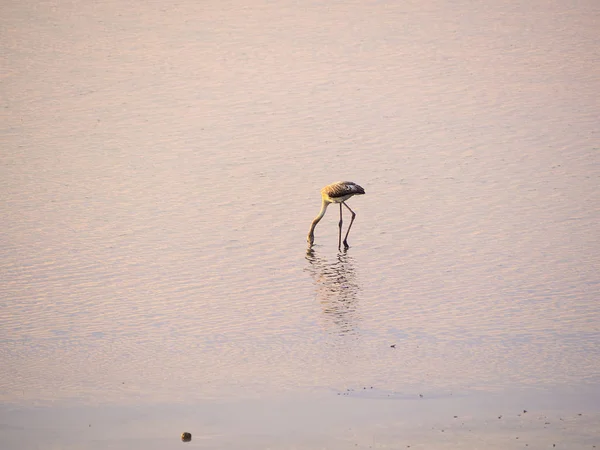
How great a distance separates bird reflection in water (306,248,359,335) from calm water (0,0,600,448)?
0.16 ft

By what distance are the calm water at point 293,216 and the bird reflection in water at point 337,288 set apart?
48mm

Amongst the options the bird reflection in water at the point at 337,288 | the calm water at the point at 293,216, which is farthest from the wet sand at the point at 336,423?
the bird reflection in water at the point at 337,288

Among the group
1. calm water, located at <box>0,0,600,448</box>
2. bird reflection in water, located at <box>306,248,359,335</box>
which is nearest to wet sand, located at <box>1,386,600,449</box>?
calm water, located at <box>0,0,600,448</box>

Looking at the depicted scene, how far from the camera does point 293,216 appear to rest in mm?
18734

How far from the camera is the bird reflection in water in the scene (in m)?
13.0

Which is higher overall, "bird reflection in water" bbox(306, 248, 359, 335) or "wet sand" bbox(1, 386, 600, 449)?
"bird reflection in water" bbox(306, 248, 359, 335)

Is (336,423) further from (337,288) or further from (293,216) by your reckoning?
(293,216)

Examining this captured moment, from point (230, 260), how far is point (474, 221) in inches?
178

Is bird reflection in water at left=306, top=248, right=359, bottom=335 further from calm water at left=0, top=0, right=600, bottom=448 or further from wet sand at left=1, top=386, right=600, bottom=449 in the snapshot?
wet sand at left=1, top=386, right=600, bottom=449

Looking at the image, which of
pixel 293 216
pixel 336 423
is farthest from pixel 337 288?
pixel 336 423

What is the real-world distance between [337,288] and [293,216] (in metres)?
4.40

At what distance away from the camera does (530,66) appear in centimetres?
3195

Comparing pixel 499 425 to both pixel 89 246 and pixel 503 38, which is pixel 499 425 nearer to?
pixel 89 246

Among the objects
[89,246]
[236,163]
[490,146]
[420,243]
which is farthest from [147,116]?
[420,243]
